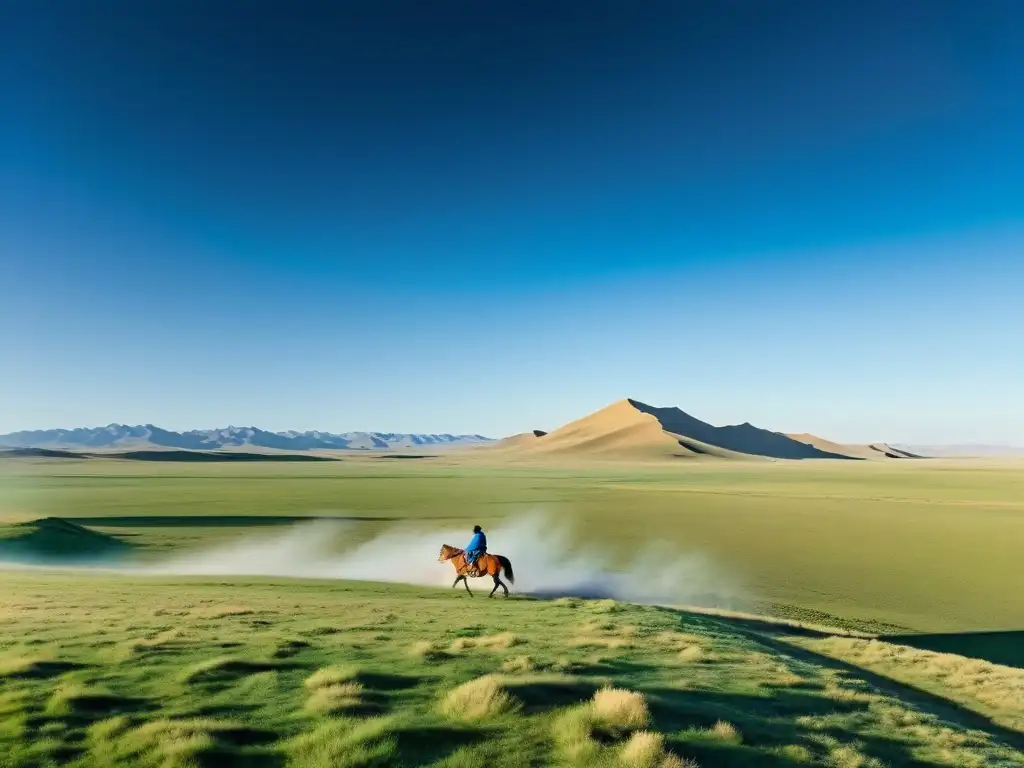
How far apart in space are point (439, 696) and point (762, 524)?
1870 inches

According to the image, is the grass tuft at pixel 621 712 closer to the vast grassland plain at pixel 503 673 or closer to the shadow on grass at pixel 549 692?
the vast grassland plain at pixel 503 673

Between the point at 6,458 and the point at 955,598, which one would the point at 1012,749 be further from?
the point at 6,458

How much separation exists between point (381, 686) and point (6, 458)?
23136 cm

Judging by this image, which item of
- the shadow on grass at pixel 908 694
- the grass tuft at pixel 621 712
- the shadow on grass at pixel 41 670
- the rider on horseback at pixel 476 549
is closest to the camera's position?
the grass tuft at pixel 621 712

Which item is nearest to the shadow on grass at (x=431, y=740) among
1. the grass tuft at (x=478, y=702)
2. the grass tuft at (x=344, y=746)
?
the grass tuft at (x=344, y=746)

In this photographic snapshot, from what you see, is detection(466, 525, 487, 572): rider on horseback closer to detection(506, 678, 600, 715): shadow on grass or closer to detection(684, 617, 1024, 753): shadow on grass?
detection(684, 617, 1024, 753): shadow on grass

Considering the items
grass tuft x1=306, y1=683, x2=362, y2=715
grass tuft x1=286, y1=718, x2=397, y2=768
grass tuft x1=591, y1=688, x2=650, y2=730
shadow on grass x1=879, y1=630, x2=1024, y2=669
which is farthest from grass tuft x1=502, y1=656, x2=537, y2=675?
shadow on grass x1=879, y1=630, x2=1024, y2=669

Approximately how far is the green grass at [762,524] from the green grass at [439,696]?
10.8 m

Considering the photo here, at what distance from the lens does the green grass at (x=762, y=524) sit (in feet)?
92.5

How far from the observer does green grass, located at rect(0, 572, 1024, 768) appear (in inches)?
315

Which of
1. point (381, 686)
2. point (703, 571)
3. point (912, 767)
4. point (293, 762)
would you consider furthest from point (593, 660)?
point (703, 571)

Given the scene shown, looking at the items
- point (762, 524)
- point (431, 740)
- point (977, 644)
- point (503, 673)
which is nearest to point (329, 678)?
point (431, 740)

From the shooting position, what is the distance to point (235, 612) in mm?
18016

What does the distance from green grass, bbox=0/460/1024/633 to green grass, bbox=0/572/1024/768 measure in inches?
427
